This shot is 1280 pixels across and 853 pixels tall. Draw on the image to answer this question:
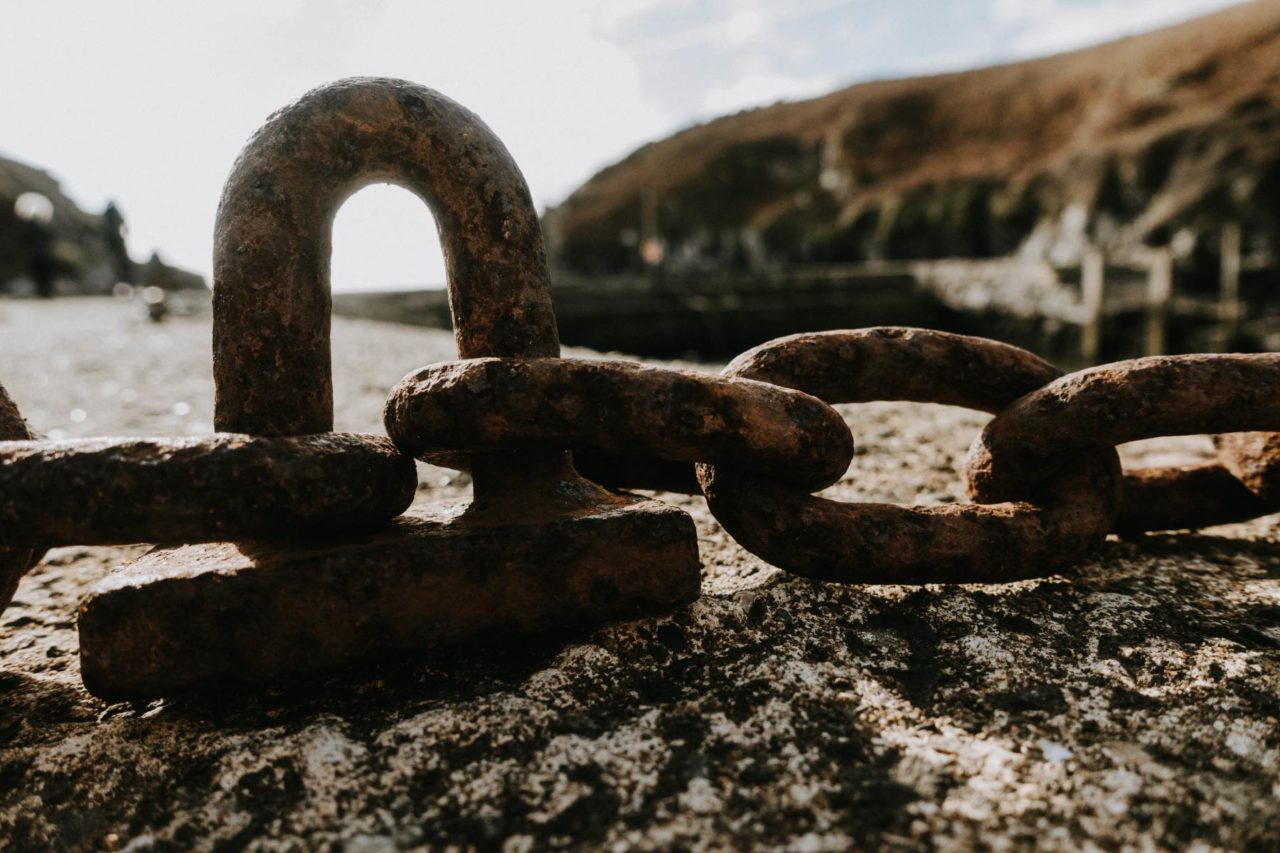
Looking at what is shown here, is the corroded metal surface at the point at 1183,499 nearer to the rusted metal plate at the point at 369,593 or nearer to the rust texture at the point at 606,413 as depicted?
the rust texture at the point at 606,413

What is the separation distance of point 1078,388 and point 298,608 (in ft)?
4.17

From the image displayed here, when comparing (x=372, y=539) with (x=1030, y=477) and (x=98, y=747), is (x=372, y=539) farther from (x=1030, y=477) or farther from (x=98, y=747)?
(x=1030, y=477)

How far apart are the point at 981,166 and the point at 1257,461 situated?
44490mm

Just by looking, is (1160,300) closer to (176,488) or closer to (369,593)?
(369,593)

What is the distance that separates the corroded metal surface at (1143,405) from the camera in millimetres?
1307

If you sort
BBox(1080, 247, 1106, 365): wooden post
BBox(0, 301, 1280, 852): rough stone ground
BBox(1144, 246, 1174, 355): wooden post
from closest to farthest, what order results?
BBox(0, 301, 1280, 852): rough stone ground, BBox(1144, 246, 1174, 355): wooden post, BBox(1080, 247, 1106, 365): wooden post

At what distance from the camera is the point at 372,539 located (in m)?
1.22

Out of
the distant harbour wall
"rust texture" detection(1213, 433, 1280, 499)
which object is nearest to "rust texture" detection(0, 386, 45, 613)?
"rust texture" detection(1213, 433, 1280, 499)

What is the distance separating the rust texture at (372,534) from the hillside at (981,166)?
25.0 m

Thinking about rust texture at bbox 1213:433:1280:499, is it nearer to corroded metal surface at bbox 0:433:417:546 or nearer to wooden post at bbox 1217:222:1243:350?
corroded metal surface at bbox 0:433:417:546

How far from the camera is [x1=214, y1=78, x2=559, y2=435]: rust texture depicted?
1257 millimetres

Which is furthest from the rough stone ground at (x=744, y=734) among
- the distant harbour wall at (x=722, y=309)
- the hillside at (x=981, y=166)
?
the hillside at (x=981, y=166)

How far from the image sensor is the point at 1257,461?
5.29 feet

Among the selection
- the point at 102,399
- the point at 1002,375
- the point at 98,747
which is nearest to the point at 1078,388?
the point at 1002,375
